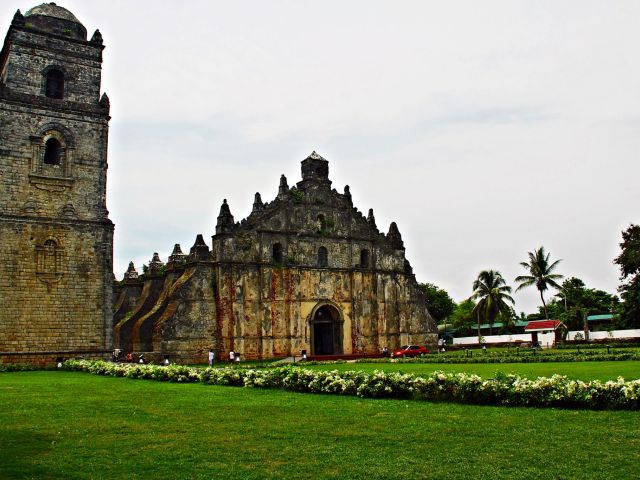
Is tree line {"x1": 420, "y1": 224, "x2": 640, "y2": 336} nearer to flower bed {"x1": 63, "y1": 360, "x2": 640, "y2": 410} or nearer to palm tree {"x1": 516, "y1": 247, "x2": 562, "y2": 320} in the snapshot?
palm tree {"x1": 516, "y1": 247, "x2": 562, "y2": 320}

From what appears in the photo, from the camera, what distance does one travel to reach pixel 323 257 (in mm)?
36562

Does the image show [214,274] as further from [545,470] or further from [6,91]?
[545,470]

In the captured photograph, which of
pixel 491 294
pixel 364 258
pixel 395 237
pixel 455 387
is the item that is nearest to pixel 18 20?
pixel 364 258

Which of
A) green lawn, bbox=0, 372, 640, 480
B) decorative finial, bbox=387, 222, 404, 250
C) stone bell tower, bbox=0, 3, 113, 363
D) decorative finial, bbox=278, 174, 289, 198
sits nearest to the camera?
green lawn, bbox=0, 372, 640, 480

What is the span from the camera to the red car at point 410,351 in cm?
3435

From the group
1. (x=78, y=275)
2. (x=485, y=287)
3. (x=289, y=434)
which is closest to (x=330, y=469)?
(x=289, y=434)

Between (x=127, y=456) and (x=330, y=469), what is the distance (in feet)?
8.59

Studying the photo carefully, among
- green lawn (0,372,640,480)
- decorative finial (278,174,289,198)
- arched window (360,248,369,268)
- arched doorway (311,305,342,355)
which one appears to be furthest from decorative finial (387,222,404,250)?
green lawn (0,372,640,480)

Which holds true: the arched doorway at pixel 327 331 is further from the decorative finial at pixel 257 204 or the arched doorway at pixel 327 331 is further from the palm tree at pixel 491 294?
the palm tree at pixel 491 294

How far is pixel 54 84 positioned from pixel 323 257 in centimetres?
1680

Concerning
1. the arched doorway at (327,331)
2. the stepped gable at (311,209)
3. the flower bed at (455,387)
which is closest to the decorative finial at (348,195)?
the stepped gable at (311,209)

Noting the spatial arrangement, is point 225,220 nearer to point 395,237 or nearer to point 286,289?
point 286,289

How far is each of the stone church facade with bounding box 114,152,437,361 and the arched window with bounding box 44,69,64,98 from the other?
32.7 ft

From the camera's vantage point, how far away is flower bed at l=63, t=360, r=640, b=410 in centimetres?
1064
